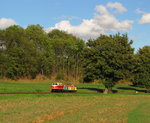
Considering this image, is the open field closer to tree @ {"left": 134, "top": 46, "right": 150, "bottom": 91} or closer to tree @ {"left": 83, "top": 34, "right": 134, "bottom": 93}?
tree @ {"left": 134, "top": 46, "right": 150, "bottom": 91}

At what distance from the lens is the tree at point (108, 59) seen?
52.4 meters

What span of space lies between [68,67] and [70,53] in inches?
278

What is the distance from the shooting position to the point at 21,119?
16031 mm

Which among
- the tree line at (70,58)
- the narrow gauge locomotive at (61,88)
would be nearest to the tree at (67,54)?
the tree line at (70,58)

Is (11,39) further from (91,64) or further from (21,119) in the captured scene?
(21,119)

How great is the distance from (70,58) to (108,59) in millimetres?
72853

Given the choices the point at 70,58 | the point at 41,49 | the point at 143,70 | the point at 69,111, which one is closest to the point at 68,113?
the point at 69,111

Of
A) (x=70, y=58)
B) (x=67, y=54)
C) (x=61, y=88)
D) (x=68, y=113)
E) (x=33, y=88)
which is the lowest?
(x=68, y=113)

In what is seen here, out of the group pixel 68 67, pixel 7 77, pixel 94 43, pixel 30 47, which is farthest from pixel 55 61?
pixel 94 43

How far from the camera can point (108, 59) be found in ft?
173

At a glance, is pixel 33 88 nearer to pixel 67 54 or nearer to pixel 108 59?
pixel 108 59

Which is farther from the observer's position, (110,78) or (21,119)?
(110,78)

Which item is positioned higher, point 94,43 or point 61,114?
point 94,43

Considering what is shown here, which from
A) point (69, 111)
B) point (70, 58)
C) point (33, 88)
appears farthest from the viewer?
point (70, 58)
